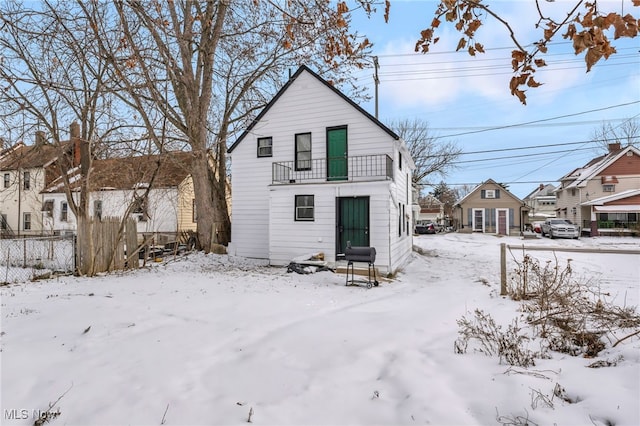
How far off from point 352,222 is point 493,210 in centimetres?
2784

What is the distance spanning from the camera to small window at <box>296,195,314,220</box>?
39.0 feet

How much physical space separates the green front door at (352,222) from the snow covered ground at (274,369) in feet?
16.6

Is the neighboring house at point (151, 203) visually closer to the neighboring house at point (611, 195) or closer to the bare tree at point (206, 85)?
the bare tree at point (206, 85)

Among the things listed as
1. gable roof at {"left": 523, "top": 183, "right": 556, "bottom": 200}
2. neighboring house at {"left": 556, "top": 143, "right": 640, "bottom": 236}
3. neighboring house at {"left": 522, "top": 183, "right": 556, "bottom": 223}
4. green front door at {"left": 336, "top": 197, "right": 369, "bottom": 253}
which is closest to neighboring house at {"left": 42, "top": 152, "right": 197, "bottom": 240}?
green front door at {"left": 336, "top": 197, "right": 369, "bottom": 253}

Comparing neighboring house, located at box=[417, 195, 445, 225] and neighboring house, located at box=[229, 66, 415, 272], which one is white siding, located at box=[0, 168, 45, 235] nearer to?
neighboring house, located at box=[229, 66, 415, 272]

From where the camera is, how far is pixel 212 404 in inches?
102

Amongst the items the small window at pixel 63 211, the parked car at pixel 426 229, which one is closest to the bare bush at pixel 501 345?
the small window at pixel 63 211

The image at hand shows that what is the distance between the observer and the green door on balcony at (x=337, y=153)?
1241cm

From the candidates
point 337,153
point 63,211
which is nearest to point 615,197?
point 337,153

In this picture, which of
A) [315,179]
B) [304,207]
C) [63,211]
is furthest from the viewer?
[63,211]

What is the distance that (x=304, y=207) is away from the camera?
1195 centimetres

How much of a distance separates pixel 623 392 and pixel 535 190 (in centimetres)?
8794

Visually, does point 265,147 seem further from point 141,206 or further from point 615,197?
point 615,197

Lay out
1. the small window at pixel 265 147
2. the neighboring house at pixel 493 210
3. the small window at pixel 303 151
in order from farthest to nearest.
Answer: the neighboring house at pixel 493 210 < the small window at pixel 265 147 < the small window at pixel 303 151
